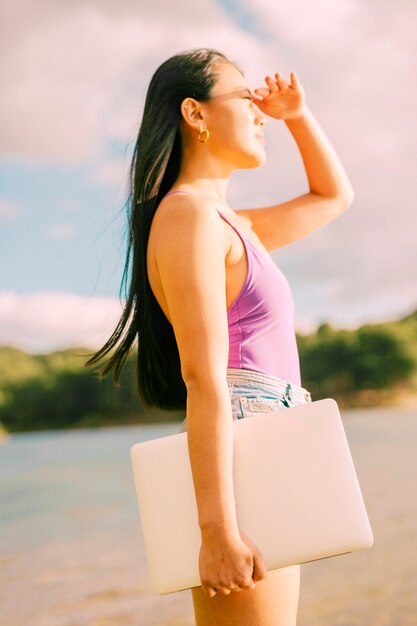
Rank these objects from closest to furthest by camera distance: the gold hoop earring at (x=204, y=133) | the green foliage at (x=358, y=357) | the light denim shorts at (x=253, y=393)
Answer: the light denim shorts at (x=253, y=393) < the gold hoop earring at (x=204, y=133) < the green foliage at (x=358, y=357)

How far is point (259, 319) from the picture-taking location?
4.47ft

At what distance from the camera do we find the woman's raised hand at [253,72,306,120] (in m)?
1.63

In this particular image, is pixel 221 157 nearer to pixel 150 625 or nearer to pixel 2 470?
pixel 150 625

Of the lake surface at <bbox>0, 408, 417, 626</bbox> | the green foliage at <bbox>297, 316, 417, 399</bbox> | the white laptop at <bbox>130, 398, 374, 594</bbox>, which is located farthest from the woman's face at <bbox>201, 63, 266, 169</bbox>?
the green foliage at <bbox>297, 316, 417, 399</bbox>

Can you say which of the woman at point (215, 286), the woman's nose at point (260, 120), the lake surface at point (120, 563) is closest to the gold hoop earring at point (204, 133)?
the woman at point (215, 286)

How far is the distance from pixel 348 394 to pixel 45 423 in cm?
1211

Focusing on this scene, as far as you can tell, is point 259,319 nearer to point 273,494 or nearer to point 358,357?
point 273,494

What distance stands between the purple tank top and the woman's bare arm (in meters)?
0.07

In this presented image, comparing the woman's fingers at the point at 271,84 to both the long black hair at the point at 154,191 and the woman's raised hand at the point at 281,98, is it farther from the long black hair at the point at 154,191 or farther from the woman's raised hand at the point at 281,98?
the long black hair at the point at 154,191

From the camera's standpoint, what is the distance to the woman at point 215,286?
1.18m

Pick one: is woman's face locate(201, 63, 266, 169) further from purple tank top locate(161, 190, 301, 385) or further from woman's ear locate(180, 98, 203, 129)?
purple tank top locate(161, 190, 301, 385)

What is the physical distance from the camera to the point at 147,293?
1.48m

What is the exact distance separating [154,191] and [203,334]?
371mm

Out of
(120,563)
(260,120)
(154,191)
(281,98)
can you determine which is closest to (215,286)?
(154,191)
